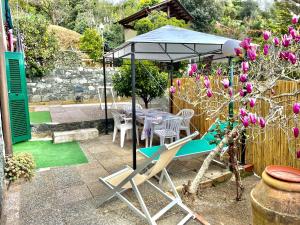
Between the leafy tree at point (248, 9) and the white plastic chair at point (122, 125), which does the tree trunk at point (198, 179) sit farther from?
the leafy tree at point (248, 9)

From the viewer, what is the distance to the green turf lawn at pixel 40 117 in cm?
734

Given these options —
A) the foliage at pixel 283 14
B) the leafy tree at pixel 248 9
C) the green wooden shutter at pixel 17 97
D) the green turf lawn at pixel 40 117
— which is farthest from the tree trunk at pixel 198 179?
the leafy tree at pixel 248 9

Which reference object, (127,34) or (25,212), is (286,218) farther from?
(127,34)

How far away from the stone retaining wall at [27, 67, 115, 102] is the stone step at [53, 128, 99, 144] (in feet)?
18.5

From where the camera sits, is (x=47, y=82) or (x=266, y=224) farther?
(x=47, y=82)

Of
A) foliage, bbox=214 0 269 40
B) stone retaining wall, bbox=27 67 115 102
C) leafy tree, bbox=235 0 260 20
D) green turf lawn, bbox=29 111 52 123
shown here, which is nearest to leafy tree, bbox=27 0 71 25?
stone retaining wall, bbox=27 67 115 102

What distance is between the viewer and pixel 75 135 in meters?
6.52

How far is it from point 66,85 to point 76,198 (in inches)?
365

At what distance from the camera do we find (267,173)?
2.33 metres

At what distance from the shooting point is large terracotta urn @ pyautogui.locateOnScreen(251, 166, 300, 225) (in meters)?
2.11

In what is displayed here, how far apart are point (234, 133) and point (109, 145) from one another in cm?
348

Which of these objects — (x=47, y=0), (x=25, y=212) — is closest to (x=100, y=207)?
(x=25, y=212)

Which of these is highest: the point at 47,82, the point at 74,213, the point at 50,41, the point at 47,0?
the point at 47,0

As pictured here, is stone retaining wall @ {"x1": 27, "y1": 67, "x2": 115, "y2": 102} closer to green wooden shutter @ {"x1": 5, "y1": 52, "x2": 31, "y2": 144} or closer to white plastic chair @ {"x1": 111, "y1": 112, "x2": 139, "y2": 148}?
green wooden shutter @ {"x1": 5, "y1": 52, "x2": 31, "y2": 144}
